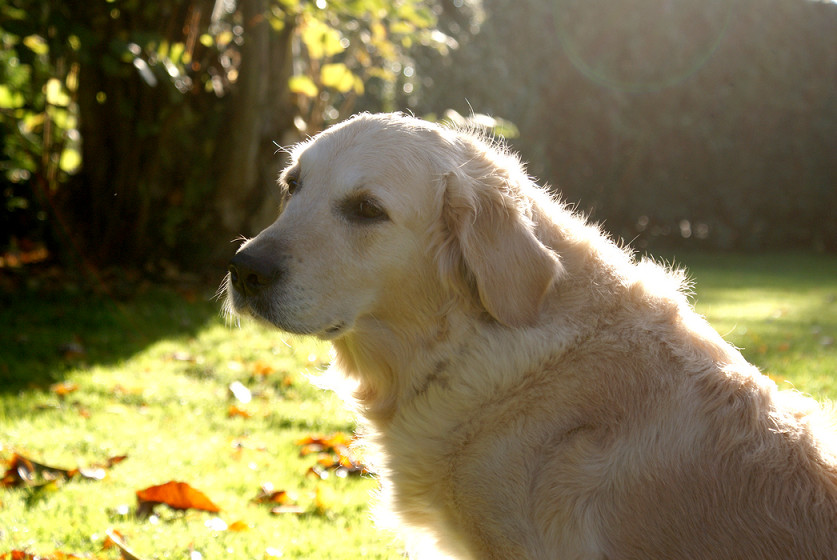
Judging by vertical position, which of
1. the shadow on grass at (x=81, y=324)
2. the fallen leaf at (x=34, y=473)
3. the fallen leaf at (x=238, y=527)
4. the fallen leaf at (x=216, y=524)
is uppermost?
the fallen leaf at (x=238, y=527)

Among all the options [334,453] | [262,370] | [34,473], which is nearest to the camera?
[34,473]

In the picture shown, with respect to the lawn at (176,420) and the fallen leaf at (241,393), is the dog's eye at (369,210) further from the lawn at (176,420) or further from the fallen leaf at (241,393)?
the fallen leaf at (241,393)

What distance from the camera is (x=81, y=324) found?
6.40 m

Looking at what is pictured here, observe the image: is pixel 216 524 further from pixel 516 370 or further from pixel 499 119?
pixel 499 119

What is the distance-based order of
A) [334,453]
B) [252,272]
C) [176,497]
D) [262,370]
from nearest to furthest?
[252,272] → [176,497] → [334,453] → [262,370]

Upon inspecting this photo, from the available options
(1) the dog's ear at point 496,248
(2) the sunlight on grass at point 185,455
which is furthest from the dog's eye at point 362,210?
(2) the sunlight on grass at point 185,455

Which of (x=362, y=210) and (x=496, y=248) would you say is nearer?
(x=496, y=248)

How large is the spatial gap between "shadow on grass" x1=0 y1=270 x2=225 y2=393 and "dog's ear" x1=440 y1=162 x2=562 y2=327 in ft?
10.9

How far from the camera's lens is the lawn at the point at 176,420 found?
9.79 feet

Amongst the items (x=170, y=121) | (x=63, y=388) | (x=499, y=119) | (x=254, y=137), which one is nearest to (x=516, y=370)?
(x=63, y=388)

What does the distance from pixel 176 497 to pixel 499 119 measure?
36.7ft

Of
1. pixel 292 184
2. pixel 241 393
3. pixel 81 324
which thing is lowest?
pixel 81 324

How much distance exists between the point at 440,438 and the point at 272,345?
4.32 metres

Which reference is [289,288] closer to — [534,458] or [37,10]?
[534,458]
